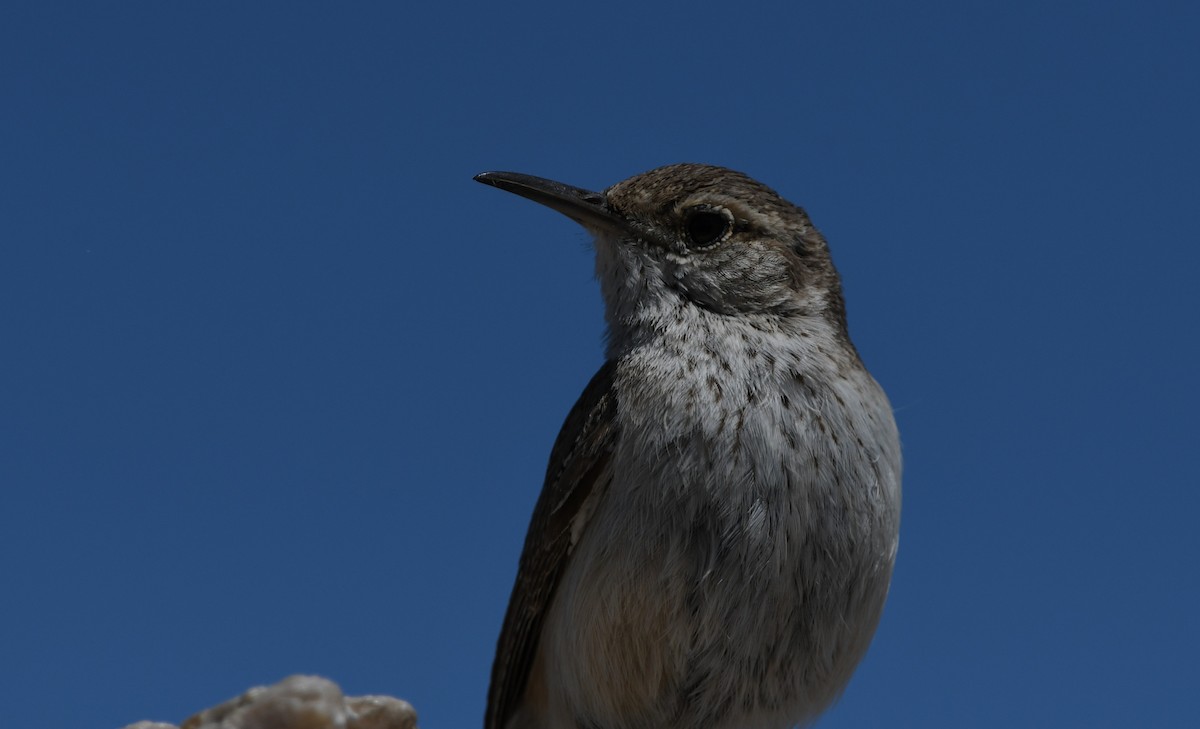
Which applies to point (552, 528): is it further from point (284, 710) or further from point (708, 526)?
point (284, 710)

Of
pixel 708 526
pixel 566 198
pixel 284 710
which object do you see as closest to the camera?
pixel 284 710

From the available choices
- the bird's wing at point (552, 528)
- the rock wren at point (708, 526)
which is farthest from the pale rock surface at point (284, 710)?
the bird's wing at point (552, 528)

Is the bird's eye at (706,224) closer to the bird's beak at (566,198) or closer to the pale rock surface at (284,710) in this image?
the bird's beak at (566,198)

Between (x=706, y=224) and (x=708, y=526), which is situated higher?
(x=706, y=224)

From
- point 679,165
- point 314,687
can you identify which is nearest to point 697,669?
point 314,687

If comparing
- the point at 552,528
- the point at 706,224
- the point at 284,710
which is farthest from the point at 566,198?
the point at 284,710

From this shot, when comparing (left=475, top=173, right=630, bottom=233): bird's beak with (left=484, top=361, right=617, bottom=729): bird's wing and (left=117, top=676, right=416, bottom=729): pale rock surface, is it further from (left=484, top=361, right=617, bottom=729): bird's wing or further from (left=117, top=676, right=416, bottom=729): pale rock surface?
(left=117, top=676, right=416, bottom=729): pale rock surface
